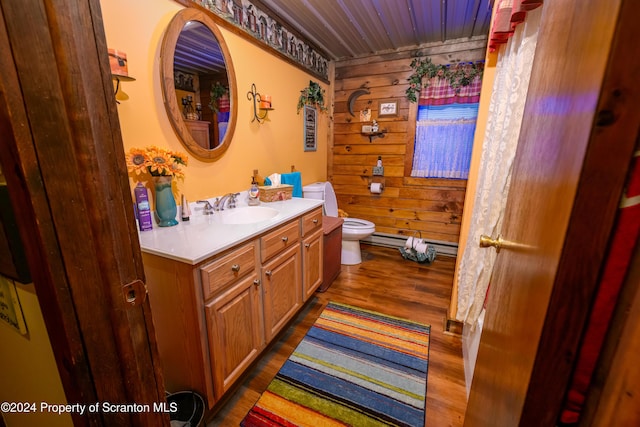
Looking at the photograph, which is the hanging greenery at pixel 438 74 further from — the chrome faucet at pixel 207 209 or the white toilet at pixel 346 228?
the chrome faucet at pixel 207 209

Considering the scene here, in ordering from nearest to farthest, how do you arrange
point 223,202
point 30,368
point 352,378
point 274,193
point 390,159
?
point 30,368
point 352,378
point 223,202
point 274,193
point 390,159

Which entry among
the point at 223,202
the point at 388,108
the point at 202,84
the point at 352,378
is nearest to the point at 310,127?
the point at 388,108

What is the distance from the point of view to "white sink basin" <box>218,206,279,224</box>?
1.75 metres

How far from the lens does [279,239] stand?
1579 millimetres

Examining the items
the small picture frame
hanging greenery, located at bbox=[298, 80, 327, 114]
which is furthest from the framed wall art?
the small picture frame

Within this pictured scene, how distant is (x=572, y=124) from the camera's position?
401 mm

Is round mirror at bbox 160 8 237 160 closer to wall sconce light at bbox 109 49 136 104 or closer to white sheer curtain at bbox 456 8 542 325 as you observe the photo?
wall sconce light at bbox 109 49 136 104

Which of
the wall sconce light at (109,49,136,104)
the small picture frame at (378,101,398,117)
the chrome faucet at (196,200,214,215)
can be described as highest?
the small picture frame at (378,101,398,117)

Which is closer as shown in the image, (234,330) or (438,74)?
(234,330)

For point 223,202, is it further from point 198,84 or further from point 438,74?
point 438,74

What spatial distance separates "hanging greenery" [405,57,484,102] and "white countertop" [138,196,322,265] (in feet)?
7.21

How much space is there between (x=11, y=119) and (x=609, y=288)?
2.93ft

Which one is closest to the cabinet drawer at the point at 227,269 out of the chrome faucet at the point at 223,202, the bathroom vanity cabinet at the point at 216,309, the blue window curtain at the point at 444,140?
the bathroom vanity cabinet at the point at 216,309

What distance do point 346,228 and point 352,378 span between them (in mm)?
1519
